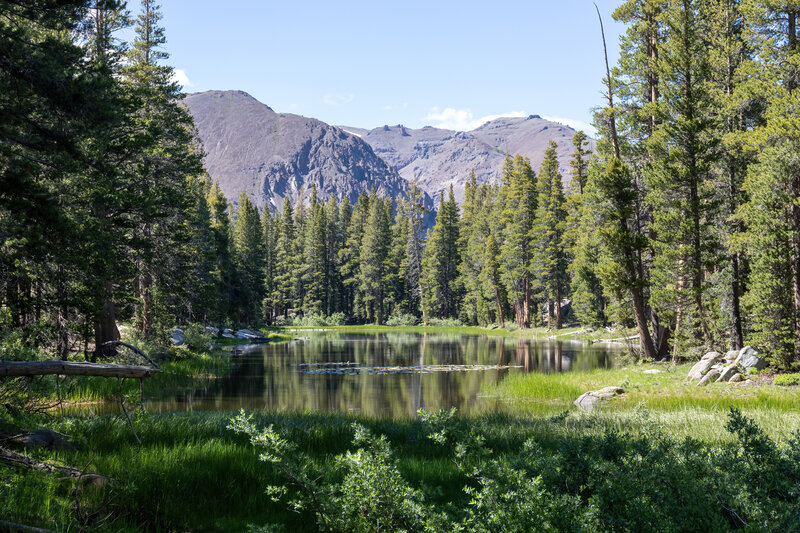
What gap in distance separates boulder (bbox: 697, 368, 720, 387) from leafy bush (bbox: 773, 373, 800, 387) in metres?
1.62

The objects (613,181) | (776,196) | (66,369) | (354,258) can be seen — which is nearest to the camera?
(66,369)

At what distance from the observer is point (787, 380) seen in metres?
14.9

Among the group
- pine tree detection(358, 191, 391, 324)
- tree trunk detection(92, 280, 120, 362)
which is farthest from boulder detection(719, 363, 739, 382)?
pine tree detection(358, 191, 391, 324)

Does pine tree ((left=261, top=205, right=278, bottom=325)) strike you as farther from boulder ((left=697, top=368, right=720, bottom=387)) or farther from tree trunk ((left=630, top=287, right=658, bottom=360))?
boulder ((left=697, top=368, right=720, bottom=387))

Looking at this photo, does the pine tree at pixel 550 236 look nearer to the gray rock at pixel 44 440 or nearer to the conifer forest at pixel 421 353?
the conifer forest at pixel 421 353

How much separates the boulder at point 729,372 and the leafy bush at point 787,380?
1.22 meters

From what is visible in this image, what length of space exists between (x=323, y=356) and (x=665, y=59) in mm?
24651

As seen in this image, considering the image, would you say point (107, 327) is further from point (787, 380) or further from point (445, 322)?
point (445, 322)

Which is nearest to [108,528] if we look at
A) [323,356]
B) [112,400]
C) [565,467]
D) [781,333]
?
[565,467]

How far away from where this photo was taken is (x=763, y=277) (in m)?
16.7

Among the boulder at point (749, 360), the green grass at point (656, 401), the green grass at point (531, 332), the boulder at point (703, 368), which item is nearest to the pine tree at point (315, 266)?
the green grass at point (531, 332)

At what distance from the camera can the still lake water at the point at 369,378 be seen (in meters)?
16.6

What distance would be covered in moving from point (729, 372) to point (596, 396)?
4.44 meters

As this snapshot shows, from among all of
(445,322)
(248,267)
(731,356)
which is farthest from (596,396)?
(445,322)
